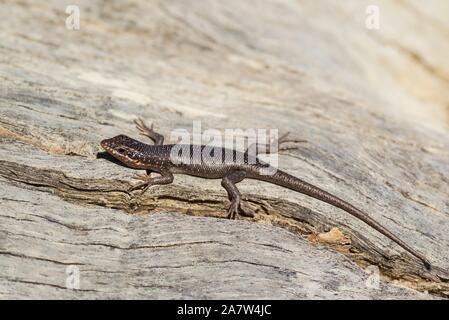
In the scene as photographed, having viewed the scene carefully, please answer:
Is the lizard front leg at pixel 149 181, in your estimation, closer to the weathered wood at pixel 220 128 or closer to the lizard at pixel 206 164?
the lizard at pixel 206 164

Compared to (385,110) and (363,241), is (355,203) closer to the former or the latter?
(363,241)

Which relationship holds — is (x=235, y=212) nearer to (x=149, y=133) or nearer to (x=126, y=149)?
(x=126, y=149)

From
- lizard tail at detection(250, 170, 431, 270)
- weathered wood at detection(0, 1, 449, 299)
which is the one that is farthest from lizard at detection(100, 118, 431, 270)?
weathered wood at detection(0, 1, 449, 299)

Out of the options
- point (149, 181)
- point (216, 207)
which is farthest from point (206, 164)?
point (149, 181)

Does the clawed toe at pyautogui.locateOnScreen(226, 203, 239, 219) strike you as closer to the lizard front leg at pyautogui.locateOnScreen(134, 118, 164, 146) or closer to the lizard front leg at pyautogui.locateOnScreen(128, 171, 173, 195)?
the lizard front leg at pyautogui.locateOnScreen(128, 171, 173, 195)

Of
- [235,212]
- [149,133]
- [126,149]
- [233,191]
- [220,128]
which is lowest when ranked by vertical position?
[235,212]

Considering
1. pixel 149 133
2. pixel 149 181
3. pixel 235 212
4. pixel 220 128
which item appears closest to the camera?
pixel 235 212

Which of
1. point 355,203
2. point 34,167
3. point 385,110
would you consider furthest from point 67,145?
point 385,110
